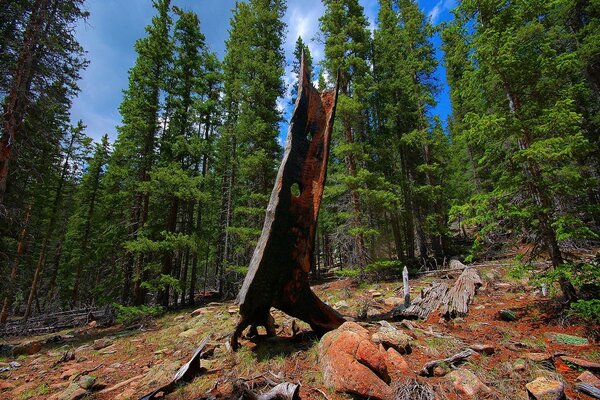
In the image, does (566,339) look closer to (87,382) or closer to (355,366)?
(355,366)

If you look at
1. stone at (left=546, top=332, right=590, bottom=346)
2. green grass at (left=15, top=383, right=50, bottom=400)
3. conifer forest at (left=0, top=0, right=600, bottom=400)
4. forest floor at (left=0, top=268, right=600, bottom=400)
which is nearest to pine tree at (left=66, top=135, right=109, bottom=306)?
conifer forest at (left=0, top=0, right=600, bottom=400)

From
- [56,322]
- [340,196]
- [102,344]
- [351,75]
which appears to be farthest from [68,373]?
[351,75]

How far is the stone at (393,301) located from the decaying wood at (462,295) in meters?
1.73

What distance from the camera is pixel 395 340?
570 centimetres

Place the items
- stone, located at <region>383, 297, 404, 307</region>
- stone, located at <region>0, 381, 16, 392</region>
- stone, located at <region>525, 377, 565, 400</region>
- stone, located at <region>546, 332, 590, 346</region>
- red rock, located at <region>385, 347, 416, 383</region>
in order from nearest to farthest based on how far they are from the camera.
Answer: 1. stone, located at <region>525, 377, 565, 400</region>
2. red rock, located at <region>385, 347, 416, 383</region>
3. stone, located at <region>546, 332, 590, 346</region>
4. stone, located at <region>0, 381, 16, 392</region>
5. stone, located at <region>383, 297, 404, 307</region>

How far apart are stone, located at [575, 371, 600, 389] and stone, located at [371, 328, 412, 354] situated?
2.45m

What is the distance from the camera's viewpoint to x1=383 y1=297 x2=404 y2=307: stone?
10.0m

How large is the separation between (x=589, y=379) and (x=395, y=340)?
2832 mm

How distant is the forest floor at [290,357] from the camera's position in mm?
4500

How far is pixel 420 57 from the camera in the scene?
1952 centimetres

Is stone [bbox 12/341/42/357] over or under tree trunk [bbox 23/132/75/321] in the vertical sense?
under

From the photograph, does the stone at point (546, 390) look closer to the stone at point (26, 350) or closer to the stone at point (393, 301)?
the stone at point (393, 301)

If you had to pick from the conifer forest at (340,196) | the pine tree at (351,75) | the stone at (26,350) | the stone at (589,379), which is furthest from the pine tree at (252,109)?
the stone at (589,379)

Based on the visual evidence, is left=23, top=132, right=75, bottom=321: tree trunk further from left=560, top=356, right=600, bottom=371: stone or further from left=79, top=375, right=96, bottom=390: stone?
left=560, top=356, right=600, bottom=371: stone
